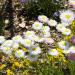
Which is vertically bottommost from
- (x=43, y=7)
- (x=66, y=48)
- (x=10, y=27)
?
(x=10, y=27)

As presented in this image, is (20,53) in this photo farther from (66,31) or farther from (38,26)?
(66,31)

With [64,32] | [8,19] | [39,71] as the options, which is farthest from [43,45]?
[8,19]

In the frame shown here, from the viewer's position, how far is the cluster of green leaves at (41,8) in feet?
15.2

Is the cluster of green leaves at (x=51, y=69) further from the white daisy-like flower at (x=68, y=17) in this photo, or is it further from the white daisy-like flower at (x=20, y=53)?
the white daisy-like flower at (x=68, y=17)

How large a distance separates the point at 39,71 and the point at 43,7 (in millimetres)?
1713

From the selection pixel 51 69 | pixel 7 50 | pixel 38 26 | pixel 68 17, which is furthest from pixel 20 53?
pixel 68 17

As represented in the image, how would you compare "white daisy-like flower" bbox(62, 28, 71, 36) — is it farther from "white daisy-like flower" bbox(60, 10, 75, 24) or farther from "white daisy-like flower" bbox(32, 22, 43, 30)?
"white daisy-like flower" bbox(32, 22, 43, 30)

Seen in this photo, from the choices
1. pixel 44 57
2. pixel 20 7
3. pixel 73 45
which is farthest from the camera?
pixel 20 7

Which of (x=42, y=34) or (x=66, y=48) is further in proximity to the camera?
(x=42, y=34)

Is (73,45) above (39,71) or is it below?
above

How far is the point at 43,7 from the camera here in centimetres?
463

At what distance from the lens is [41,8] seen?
4.64 meters

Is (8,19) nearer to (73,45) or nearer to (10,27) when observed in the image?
(10,27)

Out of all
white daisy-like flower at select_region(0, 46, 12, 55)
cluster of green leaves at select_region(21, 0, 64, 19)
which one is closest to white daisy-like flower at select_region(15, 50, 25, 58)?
white daisy-like flower at select_region(0, 46, 12, 55)
